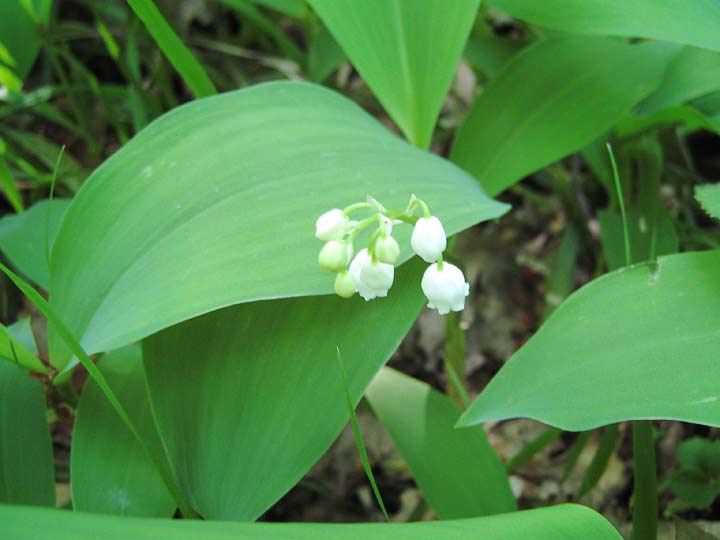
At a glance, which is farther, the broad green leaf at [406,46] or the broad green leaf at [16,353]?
the broad green leaf at [406,46]

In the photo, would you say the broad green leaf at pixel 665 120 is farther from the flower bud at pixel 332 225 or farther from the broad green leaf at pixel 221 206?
the flower bud at pixel 332 225

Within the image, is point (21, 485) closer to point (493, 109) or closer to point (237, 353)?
point (237, 353)

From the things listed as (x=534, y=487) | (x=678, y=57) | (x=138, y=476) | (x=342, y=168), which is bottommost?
(x=534, y=487)

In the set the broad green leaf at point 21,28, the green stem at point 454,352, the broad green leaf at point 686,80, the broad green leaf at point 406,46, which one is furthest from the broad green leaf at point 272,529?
the broad green leaf at point 21,28

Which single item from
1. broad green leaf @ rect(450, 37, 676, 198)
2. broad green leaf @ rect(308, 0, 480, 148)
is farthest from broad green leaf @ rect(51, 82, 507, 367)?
broad green leaf @ rect(450, 37, 676, 198)

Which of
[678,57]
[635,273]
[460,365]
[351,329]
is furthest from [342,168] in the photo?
[678,57]
